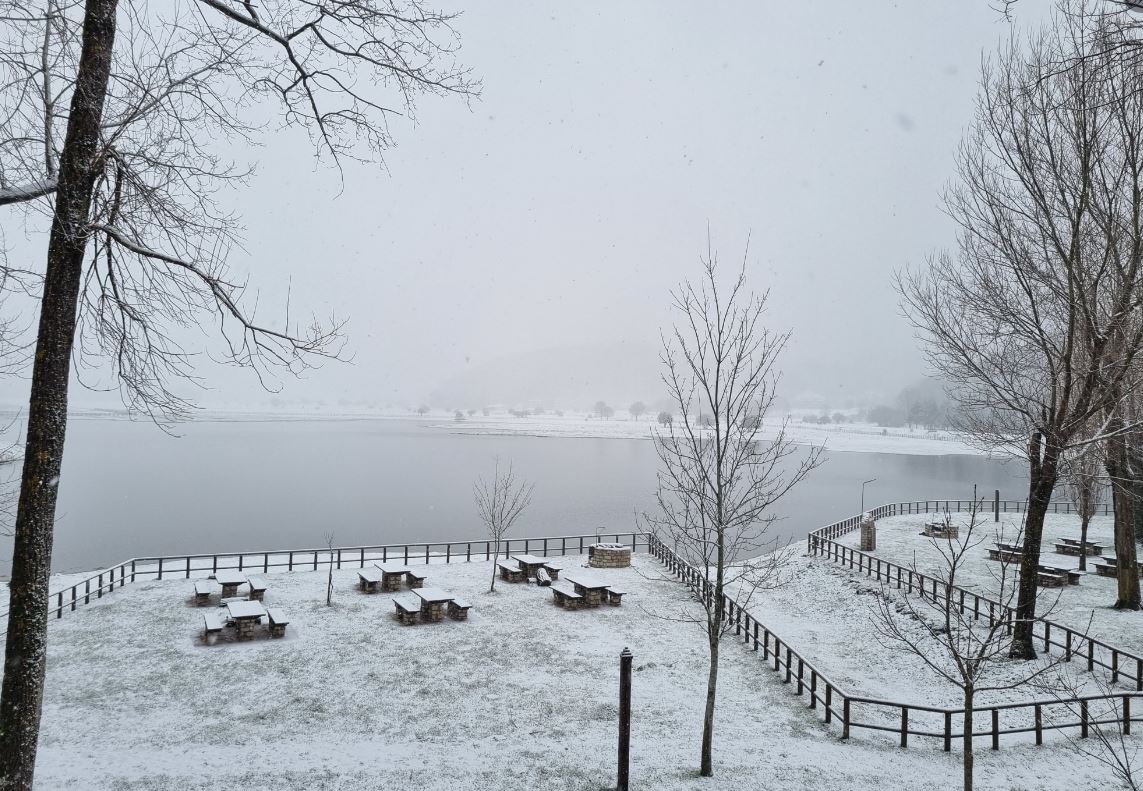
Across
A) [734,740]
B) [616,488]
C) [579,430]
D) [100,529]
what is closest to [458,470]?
[616,488]

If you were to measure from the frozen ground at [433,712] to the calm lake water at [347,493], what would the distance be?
988 centimetres

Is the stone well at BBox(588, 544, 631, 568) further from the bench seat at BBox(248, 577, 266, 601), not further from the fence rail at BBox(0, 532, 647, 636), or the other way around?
the bench seat at BBox(248, 577, 266, 601)

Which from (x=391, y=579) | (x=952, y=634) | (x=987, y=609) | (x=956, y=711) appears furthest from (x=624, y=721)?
(x=987, y=609)

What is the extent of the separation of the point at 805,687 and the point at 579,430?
159079 millimetres

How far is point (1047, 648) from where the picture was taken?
1353 centimetres

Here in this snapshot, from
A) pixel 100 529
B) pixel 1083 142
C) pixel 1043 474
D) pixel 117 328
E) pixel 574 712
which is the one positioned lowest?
pixel 100 529

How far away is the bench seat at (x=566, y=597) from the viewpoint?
17688 millimetres

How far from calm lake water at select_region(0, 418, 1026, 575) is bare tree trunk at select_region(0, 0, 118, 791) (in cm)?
1727

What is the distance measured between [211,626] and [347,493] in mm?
41009

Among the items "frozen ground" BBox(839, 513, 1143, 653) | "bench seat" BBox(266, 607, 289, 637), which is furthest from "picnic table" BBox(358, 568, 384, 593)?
"frozen ground" BBox(839, 513, 1143, 653)

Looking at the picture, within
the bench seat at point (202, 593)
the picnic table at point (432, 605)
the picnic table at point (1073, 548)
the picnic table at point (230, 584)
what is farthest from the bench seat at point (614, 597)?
the picnic table at point (1073, 548)

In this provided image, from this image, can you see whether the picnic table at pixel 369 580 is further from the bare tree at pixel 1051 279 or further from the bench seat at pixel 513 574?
the bare tree at pixel 1051 279

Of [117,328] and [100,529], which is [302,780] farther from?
[100,529]

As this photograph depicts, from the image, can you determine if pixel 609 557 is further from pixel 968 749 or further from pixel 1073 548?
pixel 1073 548
